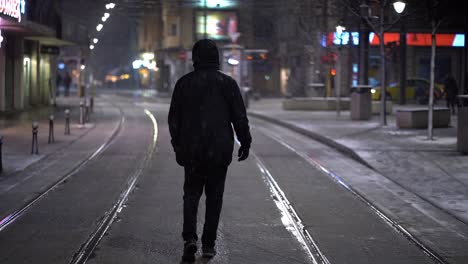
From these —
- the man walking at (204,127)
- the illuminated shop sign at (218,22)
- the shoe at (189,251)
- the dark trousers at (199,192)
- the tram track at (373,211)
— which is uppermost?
the illuminated shop sign at (218,22)

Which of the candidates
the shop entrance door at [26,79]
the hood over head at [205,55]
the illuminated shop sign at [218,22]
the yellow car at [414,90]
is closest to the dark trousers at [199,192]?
the hood over head at [205,55]

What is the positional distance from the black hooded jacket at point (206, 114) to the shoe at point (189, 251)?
2.44ft

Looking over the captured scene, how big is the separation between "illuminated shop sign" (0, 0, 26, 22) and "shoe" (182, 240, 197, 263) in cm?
1428

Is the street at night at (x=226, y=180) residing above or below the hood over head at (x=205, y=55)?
below

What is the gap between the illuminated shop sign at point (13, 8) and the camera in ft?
65.7

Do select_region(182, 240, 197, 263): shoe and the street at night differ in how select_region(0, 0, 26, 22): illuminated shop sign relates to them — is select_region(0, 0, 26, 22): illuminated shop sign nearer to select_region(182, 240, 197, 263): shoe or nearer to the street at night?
the street at night

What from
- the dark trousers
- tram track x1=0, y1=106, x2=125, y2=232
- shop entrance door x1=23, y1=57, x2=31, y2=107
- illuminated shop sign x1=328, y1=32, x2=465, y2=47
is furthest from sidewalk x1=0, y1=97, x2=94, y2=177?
illuminated shop sign x1=328, y1=32, x2=465, y2=47

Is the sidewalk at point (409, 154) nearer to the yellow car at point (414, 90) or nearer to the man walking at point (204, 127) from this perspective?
the man walking at point (204, 127)

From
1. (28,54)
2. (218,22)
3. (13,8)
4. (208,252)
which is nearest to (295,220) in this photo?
(208,252)

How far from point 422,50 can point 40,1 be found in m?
29.0

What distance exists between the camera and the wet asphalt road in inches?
306

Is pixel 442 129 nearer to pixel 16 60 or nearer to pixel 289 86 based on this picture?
pixel 16 60

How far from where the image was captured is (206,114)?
708cm

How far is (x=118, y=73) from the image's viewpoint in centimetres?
10556
